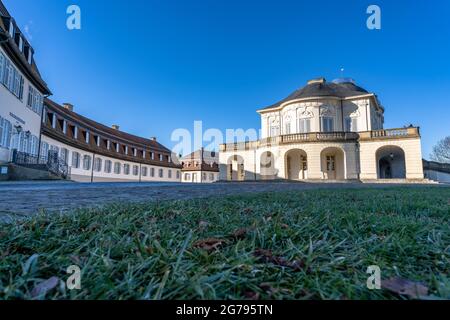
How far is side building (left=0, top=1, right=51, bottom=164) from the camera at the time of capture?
47.7ft

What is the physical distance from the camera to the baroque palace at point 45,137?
1509cm

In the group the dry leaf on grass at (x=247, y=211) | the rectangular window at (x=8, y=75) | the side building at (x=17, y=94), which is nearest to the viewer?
the dry leaf on grass at (x=247, y=211)

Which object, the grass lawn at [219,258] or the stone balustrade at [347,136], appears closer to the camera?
the grass lawn at [219,258]

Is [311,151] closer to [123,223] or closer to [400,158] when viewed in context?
[400,158]

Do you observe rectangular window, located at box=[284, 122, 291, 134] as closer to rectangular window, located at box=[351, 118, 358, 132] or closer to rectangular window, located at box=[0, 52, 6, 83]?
rectangular window, located at box=[351, 118, 358, 132]

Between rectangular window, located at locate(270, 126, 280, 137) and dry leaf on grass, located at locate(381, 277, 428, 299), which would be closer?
dry leaf on grass, located at locate(381, 277, 428, 299)

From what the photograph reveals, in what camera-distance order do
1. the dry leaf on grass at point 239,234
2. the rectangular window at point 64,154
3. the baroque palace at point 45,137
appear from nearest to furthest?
the dry leaf on grass at point 239,234
the baroque palace at point 45,137
the rectangular window at point 64,154

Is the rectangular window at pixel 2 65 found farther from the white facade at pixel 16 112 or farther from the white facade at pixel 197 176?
the white facade at pixel 197 176

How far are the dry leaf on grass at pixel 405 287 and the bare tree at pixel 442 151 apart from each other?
4374cm

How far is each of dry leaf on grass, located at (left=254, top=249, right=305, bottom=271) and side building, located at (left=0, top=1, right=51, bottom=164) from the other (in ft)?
58.0

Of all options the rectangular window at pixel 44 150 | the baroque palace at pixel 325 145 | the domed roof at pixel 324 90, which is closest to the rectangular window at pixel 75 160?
the rectangular window at pixel 44 150

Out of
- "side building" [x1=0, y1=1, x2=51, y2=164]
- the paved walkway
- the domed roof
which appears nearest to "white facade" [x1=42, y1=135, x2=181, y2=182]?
"side building" [x1=0, y1=1, x2=51, y2=164]

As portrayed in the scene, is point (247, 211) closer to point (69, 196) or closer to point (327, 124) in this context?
point (69, 196)
